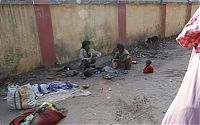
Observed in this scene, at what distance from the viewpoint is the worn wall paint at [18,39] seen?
7176mm

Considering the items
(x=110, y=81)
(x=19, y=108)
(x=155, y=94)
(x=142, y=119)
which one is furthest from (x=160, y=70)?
(x=19, y=108)

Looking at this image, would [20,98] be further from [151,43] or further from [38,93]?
[151,43]

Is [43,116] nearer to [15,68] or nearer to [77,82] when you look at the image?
[77,82]

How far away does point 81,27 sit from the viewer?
969 cm

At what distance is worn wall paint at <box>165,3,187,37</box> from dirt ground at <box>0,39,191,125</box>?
21.8 ft

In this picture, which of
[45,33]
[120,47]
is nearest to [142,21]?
[120,47]

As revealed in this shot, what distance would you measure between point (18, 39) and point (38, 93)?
2163 mm

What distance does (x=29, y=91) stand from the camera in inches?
213

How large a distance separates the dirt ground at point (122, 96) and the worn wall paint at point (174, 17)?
663 cm

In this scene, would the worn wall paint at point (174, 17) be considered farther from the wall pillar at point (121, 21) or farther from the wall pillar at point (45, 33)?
the wall pillar at point (45, 33)

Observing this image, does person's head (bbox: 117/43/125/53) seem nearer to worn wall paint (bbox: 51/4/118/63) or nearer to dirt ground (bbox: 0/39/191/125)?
dirt ground (bbox: 0/39/191/125)

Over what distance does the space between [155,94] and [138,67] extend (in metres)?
2.85

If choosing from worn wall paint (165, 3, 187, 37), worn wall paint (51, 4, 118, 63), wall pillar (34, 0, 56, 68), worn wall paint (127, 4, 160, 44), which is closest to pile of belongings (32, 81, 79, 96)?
wall pillar (34, 0, 56, 68)

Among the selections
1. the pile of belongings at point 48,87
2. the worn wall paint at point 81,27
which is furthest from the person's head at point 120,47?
the pile of belongings at point 48,87
